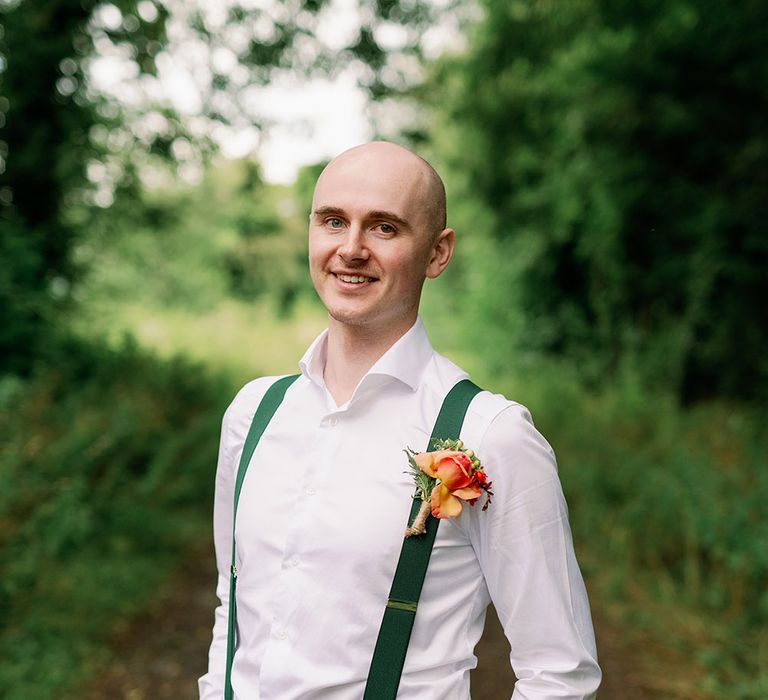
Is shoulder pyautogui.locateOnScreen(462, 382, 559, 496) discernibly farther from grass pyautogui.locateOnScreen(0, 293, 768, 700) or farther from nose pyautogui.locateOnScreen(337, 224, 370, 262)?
grass pyautogui.locateOnScreen(0, 293, 768, 700)

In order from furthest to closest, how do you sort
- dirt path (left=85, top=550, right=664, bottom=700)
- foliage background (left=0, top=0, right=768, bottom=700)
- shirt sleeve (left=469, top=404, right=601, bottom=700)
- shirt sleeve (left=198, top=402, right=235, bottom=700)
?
foliage background (left=0, top=0, right=768, bottom=700) < dirt path (left=85, top=550, right=664, bottom=700) < shirt sleeve (left=198, top=402, right=235, bottom=700) < shirt sleeve (left=469, top=404, right=601, bottom=700)

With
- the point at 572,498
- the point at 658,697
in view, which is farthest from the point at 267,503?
the point at 572,498

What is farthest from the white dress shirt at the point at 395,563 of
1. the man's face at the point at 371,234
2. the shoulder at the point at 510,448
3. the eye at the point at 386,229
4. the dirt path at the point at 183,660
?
the dirt path at the point at 183,660

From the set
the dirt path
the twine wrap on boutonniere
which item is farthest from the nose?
the dirt path

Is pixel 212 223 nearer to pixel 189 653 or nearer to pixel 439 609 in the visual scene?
pixel 189 653

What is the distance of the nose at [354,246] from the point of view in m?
1.70

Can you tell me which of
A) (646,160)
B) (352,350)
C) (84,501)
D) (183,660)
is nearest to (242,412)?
(352,350)

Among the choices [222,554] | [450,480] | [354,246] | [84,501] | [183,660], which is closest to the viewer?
[450,480]

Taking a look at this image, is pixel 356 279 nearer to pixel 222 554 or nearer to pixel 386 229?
pixel 386 229

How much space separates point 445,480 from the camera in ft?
4.83

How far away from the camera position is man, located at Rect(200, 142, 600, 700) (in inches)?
63.2

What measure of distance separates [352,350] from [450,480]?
0.49 metres

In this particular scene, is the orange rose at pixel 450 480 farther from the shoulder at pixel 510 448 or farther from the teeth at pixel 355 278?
the teeth at pixel 355 278

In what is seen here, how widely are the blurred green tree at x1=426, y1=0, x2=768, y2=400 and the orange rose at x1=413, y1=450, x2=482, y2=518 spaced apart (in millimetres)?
7091
